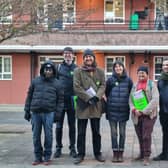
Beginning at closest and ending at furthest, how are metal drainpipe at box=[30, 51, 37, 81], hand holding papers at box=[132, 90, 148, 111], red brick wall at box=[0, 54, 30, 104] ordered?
hand holding papers at box=[132, 90, 148, 111] < metal drainpipe at box=[30, 51, 37, 81] < red brick wall at box=[0, 54, 30, 104]

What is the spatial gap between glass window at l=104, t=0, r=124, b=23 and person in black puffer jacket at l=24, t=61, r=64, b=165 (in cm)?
2231

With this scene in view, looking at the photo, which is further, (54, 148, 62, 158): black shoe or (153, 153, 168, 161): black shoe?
(54, 148, 62, 158): black shoe

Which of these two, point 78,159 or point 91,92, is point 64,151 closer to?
point 78,159

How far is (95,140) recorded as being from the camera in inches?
404

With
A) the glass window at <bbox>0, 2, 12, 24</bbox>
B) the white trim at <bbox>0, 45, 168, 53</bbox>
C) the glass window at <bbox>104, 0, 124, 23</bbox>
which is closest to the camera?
the glass window at <bbox>0, 2, 12, 24</bbox>

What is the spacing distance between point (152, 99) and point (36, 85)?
230 centimetres

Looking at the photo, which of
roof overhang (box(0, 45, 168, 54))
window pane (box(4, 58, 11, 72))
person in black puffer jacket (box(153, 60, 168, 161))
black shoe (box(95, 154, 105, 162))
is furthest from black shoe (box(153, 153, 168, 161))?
window pane (box(4, 58, 11, 72))

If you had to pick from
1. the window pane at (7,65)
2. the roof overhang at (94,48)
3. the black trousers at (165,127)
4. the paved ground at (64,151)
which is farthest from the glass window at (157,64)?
the black trousers at (165,127)

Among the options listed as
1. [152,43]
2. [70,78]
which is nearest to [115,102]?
[70,78]

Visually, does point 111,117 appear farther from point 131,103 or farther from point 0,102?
point 0,102

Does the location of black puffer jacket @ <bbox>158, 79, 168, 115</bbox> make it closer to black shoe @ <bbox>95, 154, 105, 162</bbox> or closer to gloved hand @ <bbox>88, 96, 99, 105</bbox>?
gloved hand @ <bbox>88, 96, 99, 105</bbox>

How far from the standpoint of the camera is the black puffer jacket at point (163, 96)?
10133 millimetres

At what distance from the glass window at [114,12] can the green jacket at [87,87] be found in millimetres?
22157

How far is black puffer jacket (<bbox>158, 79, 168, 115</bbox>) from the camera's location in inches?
399
